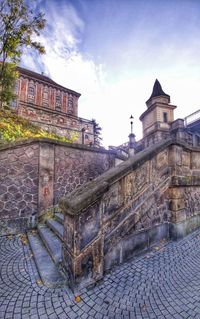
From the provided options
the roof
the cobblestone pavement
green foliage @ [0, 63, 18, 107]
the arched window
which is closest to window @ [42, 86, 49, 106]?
the roof

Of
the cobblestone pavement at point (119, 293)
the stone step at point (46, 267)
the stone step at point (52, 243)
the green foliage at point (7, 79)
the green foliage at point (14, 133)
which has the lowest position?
the cobblestone pavement at point (119, 293)

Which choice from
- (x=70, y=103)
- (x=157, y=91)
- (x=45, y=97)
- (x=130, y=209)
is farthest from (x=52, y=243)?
(x=70, y=103)

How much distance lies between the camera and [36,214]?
15.1ft

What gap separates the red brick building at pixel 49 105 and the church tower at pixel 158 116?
11.7 metres

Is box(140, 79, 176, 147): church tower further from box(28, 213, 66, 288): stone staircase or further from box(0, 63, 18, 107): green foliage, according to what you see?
box(28, 213, 66, 288): stone staircase

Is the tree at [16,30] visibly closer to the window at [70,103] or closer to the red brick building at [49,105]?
the red brick building at [49,105]

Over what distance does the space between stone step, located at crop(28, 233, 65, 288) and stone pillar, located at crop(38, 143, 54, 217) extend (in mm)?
1236

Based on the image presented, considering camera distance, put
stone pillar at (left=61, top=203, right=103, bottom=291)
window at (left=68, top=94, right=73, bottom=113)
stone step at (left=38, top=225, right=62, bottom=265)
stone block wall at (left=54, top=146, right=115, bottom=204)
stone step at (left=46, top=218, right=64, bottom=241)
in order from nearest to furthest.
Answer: stone pillar at (left=61, top=203, right=103, bottom=291)
stone step at (left=38, top=225, right=62, bottom=265)
stone step at (left=46, top=218, right=64, bottom=241)
stone block wall at (left=54, top=146, right=115, bottom=204)
window at (left=68, top=94, right=73, bottom=113)

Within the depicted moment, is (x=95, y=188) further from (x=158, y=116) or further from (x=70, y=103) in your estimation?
(x=70, y=103)

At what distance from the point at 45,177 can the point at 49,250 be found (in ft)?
7.31

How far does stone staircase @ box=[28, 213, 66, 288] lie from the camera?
7.93 ft

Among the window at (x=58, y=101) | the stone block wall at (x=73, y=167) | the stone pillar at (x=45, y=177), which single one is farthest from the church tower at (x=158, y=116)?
the stone pillar at (x=45, y=177)

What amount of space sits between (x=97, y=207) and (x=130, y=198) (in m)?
0.86

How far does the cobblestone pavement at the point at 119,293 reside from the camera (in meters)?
1.85
